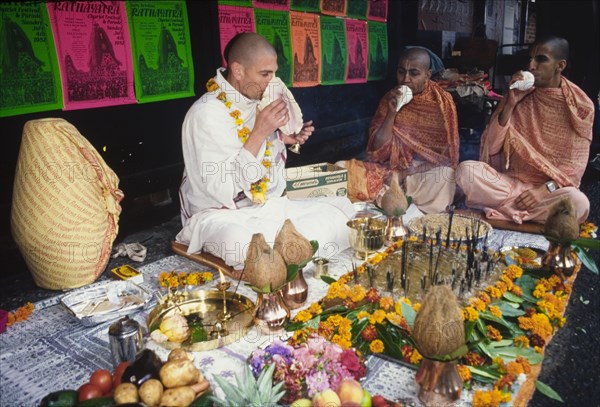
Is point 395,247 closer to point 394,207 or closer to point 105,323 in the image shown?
point 394,207

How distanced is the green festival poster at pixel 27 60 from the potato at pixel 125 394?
2.21 meters

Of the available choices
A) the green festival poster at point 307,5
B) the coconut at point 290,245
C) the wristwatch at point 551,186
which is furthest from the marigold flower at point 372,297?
the green festival poster at point 307,5

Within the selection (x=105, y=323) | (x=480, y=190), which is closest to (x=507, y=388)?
(x=105, y=323)

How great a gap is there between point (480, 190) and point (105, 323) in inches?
123

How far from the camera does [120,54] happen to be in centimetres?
376

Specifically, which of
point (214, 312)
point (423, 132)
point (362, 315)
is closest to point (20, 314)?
point (214, 312)

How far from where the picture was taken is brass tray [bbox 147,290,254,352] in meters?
2.38

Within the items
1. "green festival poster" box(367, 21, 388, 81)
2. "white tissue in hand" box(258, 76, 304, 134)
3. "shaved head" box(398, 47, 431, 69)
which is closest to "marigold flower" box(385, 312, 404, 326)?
"white tissue in hand" box(258, 76, 304, 134)

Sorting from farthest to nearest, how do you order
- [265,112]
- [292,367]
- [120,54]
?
[120,54] → [265,112] → [292,367]

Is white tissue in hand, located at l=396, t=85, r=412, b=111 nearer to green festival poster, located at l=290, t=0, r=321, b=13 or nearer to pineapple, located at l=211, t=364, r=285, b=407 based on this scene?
green festival poster, located at l=290, t=0, r=321, b=13

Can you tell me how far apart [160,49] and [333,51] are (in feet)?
7.87

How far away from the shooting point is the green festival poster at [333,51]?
5.71 metres

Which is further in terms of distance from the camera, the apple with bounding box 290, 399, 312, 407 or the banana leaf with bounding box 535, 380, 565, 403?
the banana leaf with bounding box 535, 380, 565, 403

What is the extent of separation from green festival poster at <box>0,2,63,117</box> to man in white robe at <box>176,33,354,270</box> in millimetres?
940
